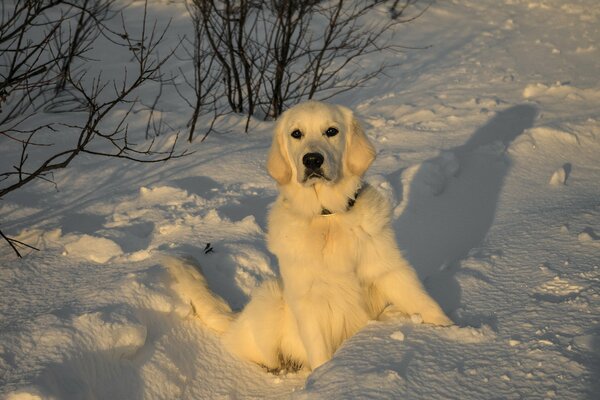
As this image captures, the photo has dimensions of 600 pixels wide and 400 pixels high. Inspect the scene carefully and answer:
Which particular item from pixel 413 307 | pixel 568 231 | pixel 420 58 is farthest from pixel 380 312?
pixel 420 58

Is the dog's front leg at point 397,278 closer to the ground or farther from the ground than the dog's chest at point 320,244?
closer to the ground

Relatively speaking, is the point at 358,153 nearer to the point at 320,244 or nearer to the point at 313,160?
the point at 313,160

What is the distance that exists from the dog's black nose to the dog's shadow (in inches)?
41.1

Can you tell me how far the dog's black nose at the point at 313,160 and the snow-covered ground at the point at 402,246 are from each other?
81 cm

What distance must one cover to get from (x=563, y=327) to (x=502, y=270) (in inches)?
33.7

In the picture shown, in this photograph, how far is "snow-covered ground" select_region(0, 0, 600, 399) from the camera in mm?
2531

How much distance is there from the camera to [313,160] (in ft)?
9.91

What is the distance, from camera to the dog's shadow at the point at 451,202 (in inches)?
163

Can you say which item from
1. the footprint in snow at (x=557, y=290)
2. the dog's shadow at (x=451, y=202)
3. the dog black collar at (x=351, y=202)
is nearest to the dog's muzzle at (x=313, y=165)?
the dog black collar at (x=351, y=202)

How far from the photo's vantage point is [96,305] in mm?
3314

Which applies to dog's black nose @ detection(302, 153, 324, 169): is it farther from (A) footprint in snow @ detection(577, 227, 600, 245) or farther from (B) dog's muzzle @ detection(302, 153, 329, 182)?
(A) footprint in snow @ detection(577, 227, 600, 245)

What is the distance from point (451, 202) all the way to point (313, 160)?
206 cm

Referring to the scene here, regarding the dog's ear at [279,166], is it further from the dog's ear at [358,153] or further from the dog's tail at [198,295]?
the dog's tail at [198,295]

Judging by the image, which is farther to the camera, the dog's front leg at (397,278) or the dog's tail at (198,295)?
the dog's tail at (198,295)
